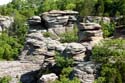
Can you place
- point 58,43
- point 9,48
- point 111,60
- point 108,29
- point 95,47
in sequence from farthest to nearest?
point 9,48, point 108,29, point 58,43, point 95,47, point 111,60

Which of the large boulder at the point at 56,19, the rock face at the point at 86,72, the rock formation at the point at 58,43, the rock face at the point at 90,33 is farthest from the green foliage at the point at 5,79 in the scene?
the large boulder at the point at 56,19

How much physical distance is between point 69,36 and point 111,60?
63.1 ft

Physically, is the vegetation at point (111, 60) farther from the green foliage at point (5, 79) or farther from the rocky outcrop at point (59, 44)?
the green foliage at point (5, 79)

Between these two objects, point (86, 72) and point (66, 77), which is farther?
point (66, 77)

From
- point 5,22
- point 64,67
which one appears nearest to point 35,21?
point 64,67

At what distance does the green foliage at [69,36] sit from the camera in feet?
191

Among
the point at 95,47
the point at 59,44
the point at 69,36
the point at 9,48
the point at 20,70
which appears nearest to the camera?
the point at 95,47

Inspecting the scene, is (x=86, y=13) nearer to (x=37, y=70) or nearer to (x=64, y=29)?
(x=64, y=29)

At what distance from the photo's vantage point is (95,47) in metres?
42.3

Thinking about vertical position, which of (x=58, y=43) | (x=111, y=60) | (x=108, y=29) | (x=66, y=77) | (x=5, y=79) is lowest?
(x=5, y=79)

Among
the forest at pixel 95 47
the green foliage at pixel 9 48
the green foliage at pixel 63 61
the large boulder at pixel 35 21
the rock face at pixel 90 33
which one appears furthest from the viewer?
the large boulder at pixel 35 21

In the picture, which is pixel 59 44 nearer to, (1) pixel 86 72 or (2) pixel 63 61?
(2) pixel 63 61

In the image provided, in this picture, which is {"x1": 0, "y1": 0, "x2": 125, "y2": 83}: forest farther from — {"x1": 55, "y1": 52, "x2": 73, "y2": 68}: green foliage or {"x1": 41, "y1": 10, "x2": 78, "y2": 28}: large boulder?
{"x1": 41, "y1": 10, "x2": 78, "y2": 28}: large boulder

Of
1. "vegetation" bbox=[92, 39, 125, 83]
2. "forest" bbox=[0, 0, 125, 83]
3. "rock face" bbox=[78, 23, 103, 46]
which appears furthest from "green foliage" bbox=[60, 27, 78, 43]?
"vegetation" bbox=[92, 39, 125, 83]
